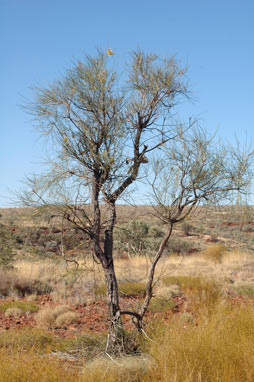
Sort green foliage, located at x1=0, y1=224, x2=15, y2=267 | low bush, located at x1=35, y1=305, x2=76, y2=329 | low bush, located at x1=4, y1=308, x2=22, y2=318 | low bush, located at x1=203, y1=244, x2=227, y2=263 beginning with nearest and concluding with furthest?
low bush, located at x1=35, y1=305, x2=76, y2=329, low bush, located at x1=4, y1=308, x2=22, y2=318, green foliage, located at x1=0, y1=224, x2=15, y2=267, low bush, located at x1=203, y1=244, x2=227, y2=263

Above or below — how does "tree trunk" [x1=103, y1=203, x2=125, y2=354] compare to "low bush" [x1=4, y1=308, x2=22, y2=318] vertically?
above

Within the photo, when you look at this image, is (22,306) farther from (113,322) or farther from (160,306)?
(113,322)

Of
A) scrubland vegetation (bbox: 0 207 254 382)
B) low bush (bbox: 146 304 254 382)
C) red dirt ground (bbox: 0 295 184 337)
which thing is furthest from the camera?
red dirt ground (bbox: 0 295 184 337)

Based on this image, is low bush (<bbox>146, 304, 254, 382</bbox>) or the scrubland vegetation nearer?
low bush (<bbox>146, 304, 254, 382</bbox>)

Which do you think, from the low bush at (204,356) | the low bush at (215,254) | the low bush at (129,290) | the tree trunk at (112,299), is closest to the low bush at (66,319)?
the low bush at (129,290)

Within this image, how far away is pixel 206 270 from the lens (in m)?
17.0

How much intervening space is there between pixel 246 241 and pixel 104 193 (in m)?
27.9

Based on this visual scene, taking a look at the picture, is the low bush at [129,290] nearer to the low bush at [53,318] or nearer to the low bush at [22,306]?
the low bush at [22,306]

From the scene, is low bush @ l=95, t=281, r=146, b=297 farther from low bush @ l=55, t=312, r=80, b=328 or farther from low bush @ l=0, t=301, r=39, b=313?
low bush @ l=55, t=312, r=80, b=328

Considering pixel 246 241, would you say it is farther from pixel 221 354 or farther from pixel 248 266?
pixel 221 354

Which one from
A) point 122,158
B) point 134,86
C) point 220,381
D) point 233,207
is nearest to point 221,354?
point 220,381

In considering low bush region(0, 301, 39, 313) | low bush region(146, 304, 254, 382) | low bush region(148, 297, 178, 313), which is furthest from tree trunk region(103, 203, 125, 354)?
low bush region(0, 301, 39, 313)

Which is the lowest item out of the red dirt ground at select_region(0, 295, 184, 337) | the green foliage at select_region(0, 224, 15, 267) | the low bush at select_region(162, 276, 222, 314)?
the red dirt ground at select_region(0, 295, 184, 337)

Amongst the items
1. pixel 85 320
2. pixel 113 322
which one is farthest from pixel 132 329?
pixel 85 320
